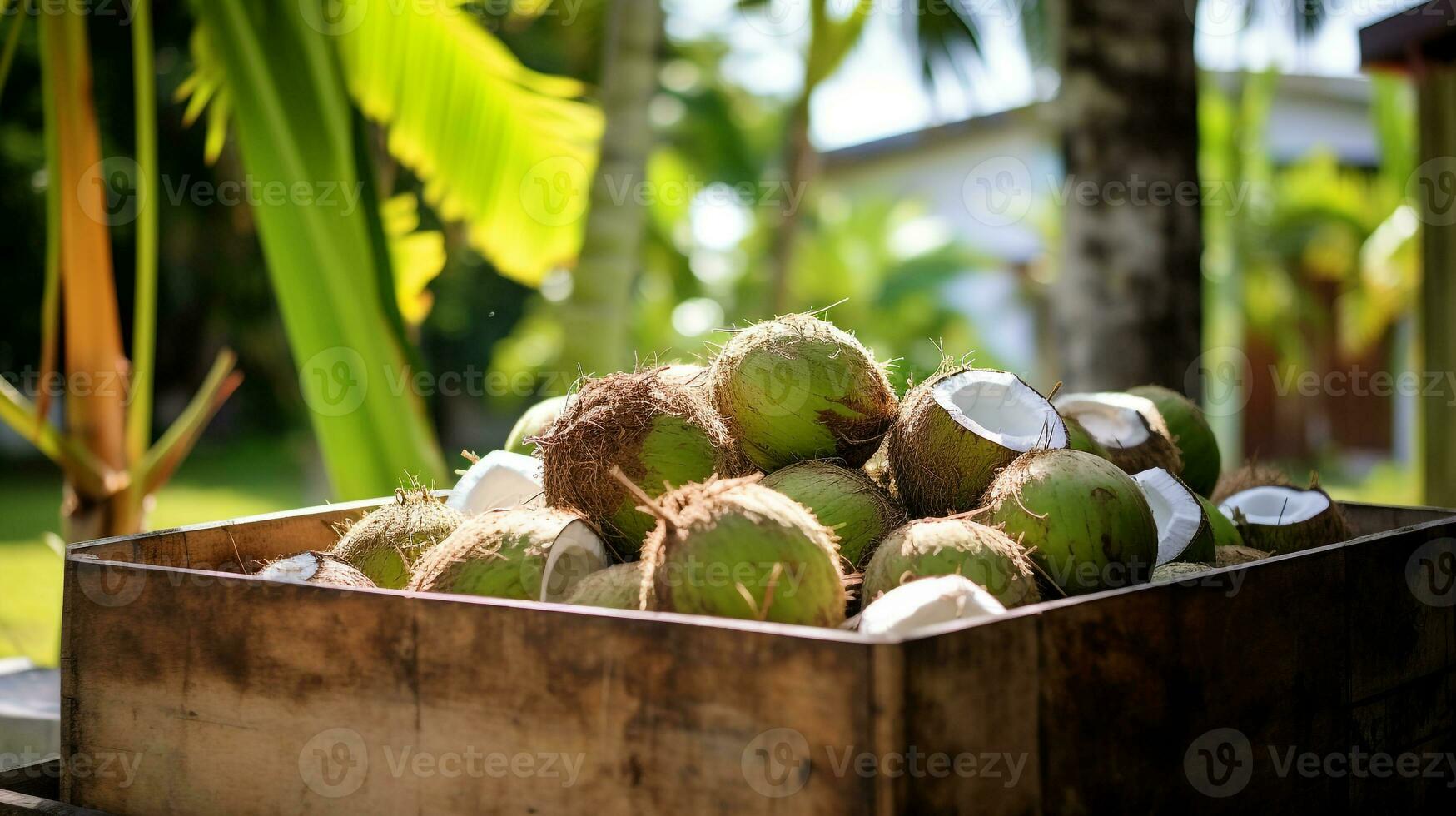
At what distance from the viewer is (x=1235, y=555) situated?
7.00ft

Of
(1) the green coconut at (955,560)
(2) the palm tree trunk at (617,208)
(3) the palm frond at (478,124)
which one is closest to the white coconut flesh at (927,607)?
(1) the green coconut at (955,560)

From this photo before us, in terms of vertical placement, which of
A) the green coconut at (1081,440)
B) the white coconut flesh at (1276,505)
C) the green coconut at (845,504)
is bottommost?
the white coconut flesh at (1276,505)

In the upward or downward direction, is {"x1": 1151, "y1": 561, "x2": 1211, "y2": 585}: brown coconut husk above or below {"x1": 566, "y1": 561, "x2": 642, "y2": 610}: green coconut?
below

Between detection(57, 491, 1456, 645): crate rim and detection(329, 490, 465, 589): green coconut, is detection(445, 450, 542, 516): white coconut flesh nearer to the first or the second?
detection(329, 490, 465, 589): green coconut

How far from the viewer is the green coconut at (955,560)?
1.69 meters

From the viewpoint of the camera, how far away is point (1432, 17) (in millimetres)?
4688

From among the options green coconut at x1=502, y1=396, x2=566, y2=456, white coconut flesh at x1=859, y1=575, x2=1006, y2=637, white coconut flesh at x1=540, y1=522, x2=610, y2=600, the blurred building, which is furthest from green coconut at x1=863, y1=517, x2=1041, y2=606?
the blurred building

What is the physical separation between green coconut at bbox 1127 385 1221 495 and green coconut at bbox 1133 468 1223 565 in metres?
0.41

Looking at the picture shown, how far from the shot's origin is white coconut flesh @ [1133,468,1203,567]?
206 cm

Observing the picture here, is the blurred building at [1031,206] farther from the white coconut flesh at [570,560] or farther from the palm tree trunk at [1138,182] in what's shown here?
the white coconut flesh at [570,560]

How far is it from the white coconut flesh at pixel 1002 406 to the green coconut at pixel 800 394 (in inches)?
5.6

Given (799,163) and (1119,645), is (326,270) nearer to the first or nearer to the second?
(1119,645)

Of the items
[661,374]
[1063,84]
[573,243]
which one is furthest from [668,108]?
[661,374]

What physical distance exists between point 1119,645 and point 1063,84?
3688 mm
